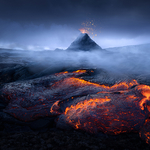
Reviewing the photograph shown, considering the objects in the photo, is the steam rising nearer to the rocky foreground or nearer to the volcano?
the rocky foreground

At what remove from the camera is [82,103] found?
83.0 inches

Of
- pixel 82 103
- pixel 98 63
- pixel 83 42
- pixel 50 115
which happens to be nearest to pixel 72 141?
pixel 82 103

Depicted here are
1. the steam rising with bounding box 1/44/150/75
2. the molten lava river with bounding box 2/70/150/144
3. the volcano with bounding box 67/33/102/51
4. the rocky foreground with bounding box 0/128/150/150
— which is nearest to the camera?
the rocky foreground with bounding box 0/128/150/150

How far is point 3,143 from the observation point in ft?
4.70

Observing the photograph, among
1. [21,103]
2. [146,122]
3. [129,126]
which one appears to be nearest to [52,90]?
[21,103]

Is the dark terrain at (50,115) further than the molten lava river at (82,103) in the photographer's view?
No

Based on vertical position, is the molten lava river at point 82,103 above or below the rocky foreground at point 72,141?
above

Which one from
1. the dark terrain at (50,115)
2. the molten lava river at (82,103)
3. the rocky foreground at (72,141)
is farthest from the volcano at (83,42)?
the rocky foreground at (72,141)

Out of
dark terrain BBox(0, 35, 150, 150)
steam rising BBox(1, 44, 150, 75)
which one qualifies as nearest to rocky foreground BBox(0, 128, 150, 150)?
dark terrain BBox(0, 35, 150, 150)

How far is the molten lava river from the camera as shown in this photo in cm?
184

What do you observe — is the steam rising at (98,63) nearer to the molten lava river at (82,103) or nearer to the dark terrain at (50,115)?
the dark terrain at (50,115)

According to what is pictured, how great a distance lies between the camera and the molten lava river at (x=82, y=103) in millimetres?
1842

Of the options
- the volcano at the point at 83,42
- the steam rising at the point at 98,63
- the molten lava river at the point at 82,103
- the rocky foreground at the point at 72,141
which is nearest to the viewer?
the rocky foreground at the point at 72,141

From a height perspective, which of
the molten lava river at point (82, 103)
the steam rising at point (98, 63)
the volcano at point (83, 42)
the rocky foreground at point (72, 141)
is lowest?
the rocky foreground at point (72, 141)
